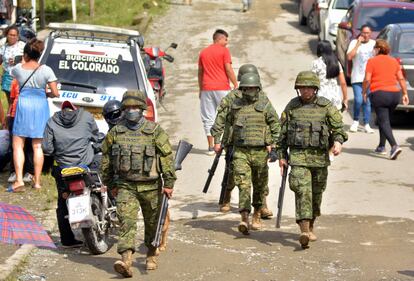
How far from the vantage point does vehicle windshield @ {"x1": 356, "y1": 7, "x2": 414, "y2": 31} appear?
73.5 feet

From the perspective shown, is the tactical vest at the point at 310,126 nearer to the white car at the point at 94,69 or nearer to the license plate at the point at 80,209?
the license plate at the point at 80,209

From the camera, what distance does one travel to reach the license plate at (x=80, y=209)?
998cm

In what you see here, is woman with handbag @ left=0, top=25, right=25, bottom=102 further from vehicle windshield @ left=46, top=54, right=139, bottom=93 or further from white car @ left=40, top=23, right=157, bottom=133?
vehicle windshield @ left=46, top=54, right=139, bottom=93

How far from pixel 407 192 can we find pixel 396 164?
1.91 metres

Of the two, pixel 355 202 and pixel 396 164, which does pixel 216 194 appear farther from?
pixel 396 164

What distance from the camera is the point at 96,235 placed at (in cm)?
1035

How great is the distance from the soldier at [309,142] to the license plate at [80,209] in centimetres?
203

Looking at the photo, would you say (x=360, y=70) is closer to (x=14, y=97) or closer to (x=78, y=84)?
(x=78, y=84)

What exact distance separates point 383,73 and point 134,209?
7.03 metres

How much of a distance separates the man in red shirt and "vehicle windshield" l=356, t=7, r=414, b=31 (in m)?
7.29

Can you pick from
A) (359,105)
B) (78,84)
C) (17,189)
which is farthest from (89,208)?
(359,105)

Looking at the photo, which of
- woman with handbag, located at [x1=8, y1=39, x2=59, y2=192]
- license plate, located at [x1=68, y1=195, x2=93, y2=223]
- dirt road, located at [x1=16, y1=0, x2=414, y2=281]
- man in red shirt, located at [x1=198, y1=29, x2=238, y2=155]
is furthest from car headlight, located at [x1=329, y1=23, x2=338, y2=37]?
license plate, located at [x1=68, y1=195, x2=93, y2=223]

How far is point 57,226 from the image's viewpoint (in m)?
11.7

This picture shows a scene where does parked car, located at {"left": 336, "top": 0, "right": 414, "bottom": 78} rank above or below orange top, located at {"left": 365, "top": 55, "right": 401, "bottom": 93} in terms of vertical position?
below
